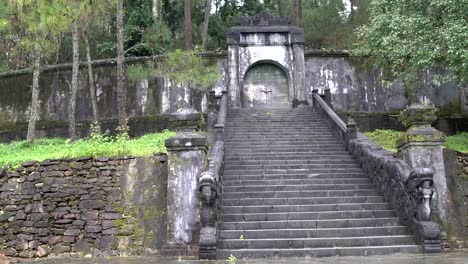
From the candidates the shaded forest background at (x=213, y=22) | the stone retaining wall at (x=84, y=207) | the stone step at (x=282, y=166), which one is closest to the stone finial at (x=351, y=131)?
the stone step at (x=282, y=166)

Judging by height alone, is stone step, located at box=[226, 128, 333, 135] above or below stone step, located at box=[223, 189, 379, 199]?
above

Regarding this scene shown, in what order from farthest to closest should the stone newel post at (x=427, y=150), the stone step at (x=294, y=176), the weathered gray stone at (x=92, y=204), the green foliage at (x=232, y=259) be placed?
the stone step at (x=294, y=176)
the weathered gray stone at (x=92, y=204)
the stone newel post at (x=427, y=150)
the green foliage at (x=232, y=259)

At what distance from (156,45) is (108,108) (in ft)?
13.4

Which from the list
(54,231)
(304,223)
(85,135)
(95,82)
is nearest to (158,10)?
(95,82)

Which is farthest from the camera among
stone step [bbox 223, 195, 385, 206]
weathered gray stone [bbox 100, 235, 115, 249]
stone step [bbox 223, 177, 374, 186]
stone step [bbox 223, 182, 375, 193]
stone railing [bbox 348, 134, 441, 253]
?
stone step [bbox 223, 177, 374, 186]

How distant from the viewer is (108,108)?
21.0 metres

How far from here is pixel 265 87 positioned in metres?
20.7

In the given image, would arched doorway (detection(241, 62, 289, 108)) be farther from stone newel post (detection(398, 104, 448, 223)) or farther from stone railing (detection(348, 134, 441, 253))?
stone newel post (detection(398, 104, 448, 223))

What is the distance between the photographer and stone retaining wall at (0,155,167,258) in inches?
405

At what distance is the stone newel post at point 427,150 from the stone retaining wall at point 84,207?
502cm

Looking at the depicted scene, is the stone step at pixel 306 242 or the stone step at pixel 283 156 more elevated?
the stone step at pixel 283 156

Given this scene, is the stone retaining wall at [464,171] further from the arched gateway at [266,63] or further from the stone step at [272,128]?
the arched gateway at [266,63]

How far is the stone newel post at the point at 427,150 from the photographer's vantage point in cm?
991

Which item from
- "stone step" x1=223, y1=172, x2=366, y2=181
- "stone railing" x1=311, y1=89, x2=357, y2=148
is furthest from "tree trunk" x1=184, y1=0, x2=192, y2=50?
"stone step" x1=223, y1=172, x2=366, y2=181
